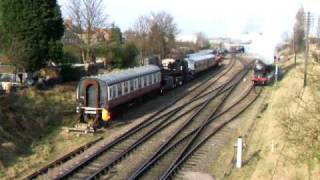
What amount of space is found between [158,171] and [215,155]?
12.5 ft

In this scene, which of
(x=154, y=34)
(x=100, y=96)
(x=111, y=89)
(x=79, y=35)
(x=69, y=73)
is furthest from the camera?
(x=154, y=34)

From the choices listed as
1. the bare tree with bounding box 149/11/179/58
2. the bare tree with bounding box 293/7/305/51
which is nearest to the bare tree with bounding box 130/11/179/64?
the bare tree with bounding box 149/11/179/58

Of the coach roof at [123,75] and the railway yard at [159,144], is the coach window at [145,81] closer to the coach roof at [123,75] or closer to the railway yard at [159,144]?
the coach roof at [123,75]

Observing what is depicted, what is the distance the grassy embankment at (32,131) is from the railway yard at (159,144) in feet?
3.72

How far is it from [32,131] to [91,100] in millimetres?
4268

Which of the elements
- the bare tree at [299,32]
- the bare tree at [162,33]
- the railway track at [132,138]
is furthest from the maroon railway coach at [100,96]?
the bare tree at [299,32]

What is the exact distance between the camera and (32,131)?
25.7 m

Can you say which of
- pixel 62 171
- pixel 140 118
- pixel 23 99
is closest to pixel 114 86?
pixel 140 118

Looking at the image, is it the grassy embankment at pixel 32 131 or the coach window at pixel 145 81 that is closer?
the grassy embankment at pixel 32 131

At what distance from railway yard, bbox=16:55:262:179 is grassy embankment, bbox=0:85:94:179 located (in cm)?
113

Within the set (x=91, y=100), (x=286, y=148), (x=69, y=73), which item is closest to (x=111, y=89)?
(x=91, y=100)

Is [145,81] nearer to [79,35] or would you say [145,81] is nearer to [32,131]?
[32,131]

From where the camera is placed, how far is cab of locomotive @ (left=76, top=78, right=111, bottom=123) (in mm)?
28281

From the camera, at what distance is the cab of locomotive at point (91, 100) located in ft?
92.8
